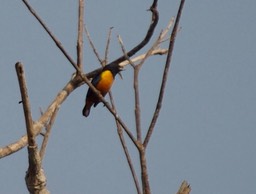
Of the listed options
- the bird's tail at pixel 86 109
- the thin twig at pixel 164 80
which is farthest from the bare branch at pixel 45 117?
the bird's tail at pixel 86 109

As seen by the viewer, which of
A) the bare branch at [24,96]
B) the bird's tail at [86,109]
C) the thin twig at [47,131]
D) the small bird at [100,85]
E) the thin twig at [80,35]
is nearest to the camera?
the bare branch at [24,96]

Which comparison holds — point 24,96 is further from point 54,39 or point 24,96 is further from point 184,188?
point 184,188

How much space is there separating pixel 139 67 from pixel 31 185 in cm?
57

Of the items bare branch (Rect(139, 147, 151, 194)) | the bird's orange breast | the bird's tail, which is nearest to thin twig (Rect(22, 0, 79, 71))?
bare branch (Rect(139, 147, 151, 194))

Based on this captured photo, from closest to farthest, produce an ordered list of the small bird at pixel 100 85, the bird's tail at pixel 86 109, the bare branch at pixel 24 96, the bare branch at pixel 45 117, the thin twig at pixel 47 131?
the bare branch at pixel 24 96 < the thin twig at pixel 47 131 < the bare branch at pixel 45 117 < the small bird at pixel 100 85 < the bird's tail at pixel 86 109

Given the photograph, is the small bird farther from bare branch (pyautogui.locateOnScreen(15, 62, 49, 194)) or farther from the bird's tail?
bare branch (pyautogui.locateOnScreen(15, 62, 49, 194))

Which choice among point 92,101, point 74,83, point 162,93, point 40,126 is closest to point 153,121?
point 162,93

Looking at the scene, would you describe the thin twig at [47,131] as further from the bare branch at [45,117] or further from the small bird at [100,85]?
the small bird at [100,85]

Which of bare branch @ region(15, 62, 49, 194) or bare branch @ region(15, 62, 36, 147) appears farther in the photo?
bare branch @ region(15, 62, 49, 194)

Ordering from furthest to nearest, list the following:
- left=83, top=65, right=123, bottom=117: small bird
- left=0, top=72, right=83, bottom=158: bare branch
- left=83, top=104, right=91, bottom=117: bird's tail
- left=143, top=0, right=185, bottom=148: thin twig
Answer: left=83, top=104, right=91, bottom=117: bird's tail, left=83, top=65, right=123, bottom=117: small bird, left=0, top=72, right=83, bottom=158: bare branch, left=143, top=0, right=185, bottom=148: thin twig

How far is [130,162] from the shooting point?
1.83 m

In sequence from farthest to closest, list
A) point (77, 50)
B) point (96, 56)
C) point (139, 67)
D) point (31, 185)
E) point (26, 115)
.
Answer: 1. point (96, 56)
2. point (77, 50)
3. point (139, 67)
4. point (31, 185)
5. point (26, 115)

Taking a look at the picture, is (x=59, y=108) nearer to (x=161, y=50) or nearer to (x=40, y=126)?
(x=40, y=126)

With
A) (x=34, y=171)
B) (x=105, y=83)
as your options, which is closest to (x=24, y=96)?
(x=34, y=171)
